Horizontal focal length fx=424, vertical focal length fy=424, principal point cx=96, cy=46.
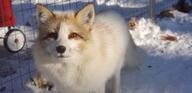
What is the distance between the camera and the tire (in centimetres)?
623

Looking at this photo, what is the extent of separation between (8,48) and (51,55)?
2.93 m

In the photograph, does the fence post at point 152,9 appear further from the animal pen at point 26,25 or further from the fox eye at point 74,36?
the fox eye at point 74,36

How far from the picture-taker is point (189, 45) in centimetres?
581

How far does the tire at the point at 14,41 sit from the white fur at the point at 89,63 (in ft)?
7.76

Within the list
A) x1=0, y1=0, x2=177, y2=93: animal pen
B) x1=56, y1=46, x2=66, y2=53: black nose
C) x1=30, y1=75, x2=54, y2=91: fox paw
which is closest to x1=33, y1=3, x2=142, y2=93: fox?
x1=56, y1=46, x2=66, y2=53: black nose

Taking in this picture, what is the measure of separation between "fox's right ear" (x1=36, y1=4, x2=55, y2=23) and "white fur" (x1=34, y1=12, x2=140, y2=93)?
0.22 meters

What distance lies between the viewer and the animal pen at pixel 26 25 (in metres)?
5.17

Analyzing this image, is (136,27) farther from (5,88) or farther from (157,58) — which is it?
(5,88)

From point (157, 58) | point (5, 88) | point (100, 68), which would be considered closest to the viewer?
point (100, 68)

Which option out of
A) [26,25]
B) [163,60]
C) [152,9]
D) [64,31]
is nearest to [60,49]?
[64,31]

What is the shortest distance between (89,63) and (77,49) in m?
0.29

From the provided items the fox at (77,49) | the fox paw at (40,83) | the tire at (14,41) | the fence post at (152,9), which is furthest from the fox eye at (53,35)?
the fence post at (152,9)

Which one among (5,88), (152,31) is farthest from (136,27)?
(5,88)

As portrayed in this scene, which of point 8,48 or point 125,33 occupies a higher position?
point 125,33
